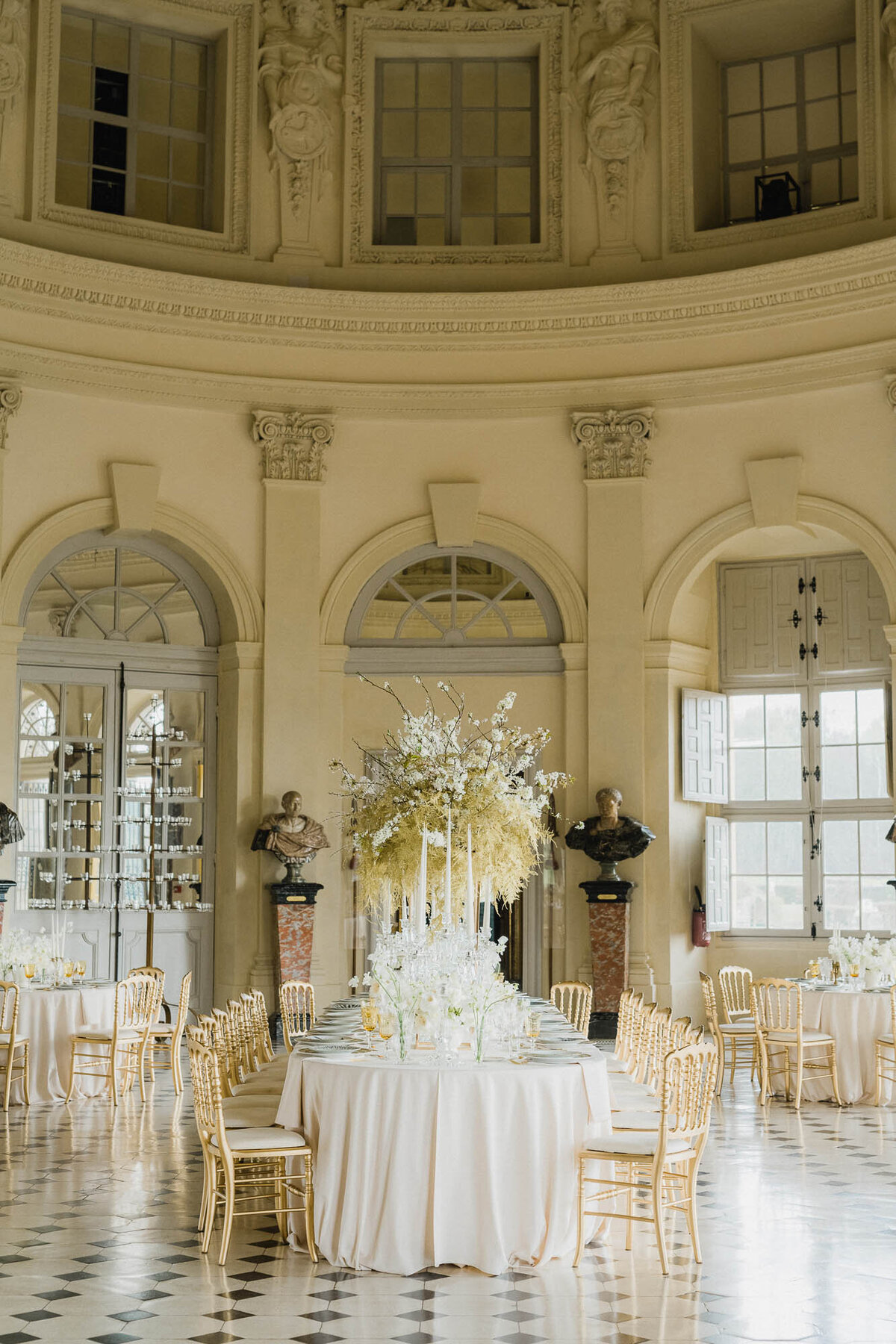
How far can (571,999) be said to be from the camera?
372 inches

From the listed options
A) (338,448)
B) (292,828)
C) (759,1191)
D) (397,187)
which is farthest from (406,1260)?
(397,187)

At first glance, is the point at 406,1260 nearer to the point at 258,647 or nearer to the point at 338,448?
the point at 258,647

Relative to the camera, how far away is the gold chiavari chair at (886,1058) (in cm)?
909

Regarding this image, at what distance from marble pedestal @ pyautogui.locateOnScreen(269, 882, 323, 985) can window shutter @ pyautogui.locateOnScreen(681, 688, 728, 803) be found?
129 inches

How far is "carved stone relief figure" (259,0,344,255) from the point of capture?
12.0 m

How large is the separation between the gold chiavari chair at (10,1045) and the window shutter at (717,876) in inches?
222

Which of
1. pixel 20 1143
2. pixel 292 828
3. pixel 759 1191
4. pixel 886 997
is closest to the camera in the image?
pixel 759 1191

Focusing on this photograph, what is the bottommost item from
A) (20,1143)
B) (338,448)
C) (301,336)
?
(20,1143)

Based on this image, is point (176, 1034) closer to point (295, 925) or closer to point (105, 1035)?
point (105, 1035)

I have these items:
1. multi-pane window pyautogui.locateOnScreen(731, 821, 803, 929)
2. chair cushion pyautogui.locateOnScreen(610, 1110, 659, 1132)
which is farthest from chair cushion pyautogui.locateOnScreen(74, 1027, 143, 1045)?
multi-pane window pyautogui.locateOnScreen(731, 821, 803, 929)

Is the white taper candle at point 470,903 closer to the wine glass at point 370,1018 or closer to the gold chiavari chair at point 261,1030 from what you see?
the wine glass at point 370,1018

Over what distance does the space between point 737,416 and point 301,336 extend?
3.64 metres

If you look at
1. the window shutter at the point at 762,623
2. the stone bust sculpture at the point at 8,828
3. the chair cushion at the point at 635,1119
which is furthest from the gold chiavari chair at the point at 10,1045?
the window shutter at the point at 762,623

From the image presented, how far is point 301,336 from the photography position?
12000 millimetres
